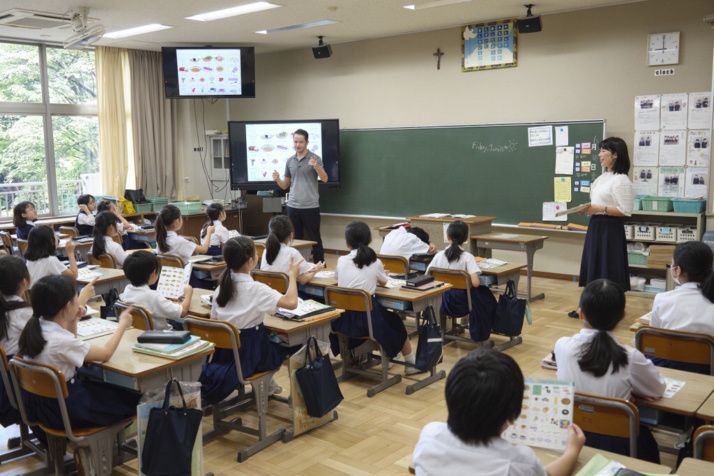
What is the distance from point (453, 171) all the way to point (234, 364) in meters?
5.41

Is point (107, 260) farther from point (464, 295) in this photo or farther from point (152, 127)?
point (152, 127)

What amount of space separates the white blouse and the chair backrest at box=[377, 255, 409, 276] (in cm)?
176

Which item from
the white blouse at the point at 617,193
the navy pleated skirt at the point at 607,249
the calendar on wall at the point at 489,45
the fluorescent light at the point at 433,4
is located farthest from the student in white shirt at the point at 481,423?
the calendar on wall at the point at 489,45

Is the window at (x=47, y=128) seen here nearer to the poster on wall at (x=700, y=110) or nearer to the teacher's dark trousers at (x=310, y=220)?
the teacher's dark trousers at (x=310, y=220)

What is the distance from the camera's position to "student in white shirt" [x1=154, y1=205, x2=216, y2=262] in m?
5.57

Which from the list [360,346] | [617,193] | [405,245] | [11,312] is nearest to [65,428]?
[11,312]

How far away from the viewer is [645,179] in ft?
22.6

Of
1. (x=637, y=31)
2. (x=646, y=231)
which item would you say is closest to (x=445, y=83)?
(x=637, y=31)

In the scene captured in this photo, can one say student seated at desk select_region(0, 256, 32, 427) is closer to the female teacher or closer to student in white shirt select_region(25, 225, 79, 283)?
student in white shirt select_region(25, 225, 79, 283)

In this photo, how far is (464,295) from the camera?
491 centimetres

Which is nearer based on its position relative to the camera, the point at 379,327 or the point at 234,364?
the point at 234,364

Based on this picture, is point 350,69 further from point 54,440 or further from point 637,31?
point 54,440

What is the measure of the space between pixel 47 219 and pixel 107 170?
41.8 inches

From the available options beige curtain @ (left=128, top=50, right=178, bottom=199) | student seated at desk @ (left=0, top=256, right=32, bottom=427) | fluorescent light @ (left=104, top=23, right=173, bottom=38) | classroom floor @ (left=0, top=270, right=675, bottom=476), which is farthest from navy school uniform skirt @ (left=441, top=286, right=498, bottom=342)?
beige curtain @ (left=128, top=50, right=178, bottom=199)
